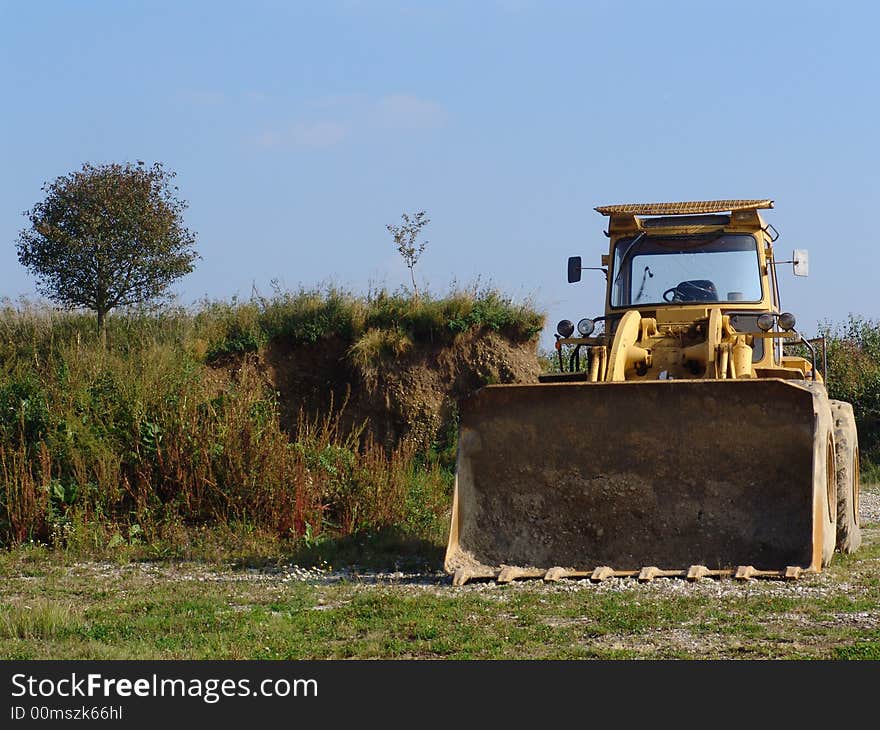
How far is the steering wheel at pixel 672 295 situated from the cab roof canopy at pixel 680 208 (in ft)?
2.51

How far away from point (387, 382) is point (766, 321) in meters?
8.14

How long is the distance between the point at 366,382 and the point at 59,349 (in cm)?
439

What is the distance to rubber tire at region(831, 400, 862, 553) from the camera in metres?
9.95

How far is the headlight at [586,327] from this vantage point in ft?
34.7

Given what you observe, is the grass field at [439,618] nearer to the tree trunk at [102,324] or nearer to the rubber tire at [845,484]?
the rubber tire at [845,484]

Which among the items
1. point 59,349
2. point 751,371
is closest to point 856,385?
point 751,371

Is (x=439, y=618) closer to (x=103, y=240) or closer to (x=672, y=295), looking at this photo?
(x=672, y=295)

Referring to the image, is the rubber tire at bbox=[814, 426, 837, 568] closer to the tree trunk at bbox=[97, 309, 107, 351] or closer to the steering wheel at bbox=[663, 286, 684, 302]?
the steering wheel at bbox=[663, 286, 684, 302]

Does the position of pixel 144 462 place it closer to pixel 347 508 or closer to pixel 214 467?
pixel 214 467

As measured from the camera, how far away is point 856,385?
74.2ft

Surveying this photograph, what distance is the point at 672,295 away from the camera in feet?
35.6

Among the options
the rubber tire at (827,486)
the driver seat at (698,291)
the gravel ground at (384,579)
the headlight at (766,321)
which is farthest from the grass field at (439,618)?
the driver seat at (698,291)

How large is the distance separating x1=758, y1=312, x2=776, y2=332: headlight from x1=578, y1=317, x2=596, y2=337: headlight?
4.85ft

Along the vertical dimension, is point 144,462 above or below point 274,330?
below
